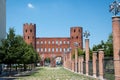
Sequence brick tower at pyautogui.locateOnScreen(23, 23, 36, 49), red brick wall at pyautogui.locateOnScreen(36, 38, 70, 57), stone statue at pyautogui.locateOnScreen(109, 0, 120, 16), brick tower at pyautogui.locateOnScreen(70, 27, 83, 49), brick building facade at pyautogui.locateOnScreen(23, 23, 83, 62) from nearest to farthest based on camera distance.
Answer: stone statue at pyautogui.locateOnScreen(109, 0, 120, 16) < brick tower at pyautogui.locateOnScreen(23, 23, 36, 49) < brick tower at pyautogui.locateOnScreen(70, 27, 83, 49) < brick building facade at pyautogui.locateOnScreen(23, 23, 83, 62) < red brick wall at pyautogui.locateOnScreen(36, 38, 70, 57)

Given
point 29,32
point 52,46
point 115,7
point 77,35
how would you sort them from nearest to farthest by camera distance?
1. point 115,7
2. point 29,32
3. point 77,35
4. point 52,46

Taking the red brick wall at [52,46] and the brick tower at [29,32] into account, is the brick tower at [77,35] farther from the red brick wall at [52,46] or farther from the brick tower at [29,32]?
the brick tower at [29,32]

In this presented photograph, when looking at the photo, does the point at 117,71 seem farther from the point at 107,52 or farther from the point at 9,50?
the point at 107,52

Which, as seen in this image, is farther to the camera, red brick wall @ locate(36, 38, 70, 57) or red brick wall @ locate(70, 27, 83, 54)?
red brick wall @ locate(36, 38, 70, 57)


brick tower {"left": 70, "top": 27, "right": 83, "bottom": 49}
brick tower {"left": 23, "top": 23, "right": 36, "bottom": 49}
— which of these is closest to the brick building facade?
brick tower {"left": 70, "top": 27, "right": 83, "bottom": 49}

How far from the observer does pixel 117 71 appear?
75.9 feet

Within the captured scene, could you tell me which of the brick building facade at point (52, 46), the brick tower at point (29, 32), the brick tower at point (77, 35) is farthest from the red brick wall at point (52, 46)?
the brick tower at point (29, 32)

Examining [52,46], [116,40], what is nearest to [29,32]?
[52,46]

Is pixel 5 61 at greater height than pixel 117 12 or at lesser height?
lesser

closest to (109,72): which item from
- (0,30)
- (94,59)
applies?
(94,59)

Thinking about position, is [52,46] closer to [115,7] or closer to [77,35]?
[77,35]

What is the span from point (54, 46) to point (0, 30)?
99.7 metres

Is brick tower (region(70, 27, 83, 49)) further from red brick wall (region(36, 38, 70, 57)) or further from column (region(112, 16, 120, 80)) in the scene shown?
column (region(112, 16, 120, 80))

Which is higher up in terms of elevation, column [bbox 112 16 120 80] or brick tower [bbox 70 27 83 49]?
brick tower [bbox 70 27 83 49]
